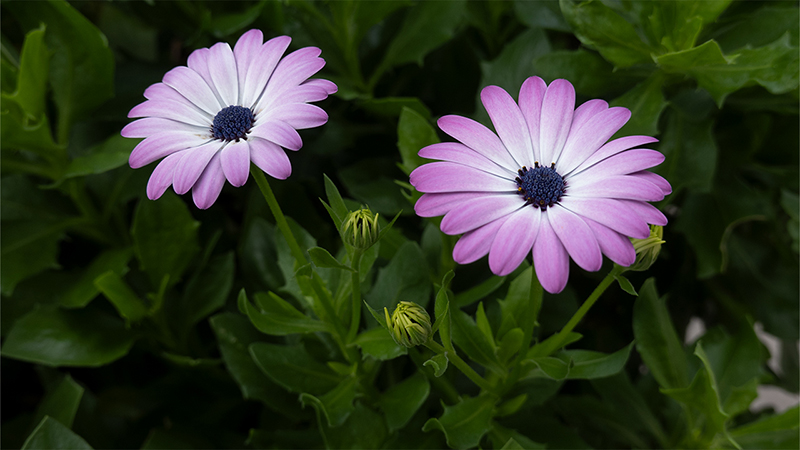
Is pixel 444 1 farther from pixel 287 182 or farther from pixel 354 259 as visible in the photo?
pixel 354 259

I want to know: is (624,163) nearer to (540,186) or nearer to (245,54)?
(540,186)

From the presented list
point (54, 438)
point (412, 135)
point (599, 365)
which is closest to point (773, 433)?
point (599, 365)

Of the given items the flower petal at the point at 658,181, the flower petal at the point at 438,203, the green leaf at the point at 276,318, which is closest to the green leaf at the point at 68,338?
the green leaf at the point at 276,318

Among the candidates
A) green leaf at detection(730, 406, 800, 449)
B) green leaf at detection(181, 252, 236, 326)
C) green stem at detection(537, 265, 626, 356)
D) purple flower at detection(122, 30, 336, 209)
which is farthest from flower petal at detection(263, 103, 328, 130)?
green leaf at detection(730, 406, 800, 449)

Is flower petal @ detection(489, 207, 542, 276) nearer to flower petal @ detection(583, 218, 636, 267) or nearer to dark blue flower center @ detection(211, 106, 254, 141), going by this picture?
flower petal @ detection(583, 218, 636, 267)

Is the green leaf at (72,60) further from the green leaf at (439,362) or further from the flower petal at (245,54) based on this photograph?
the green leaf at (439,362)

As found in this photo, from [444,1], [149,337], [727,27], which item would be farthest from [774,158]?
[149,337]
